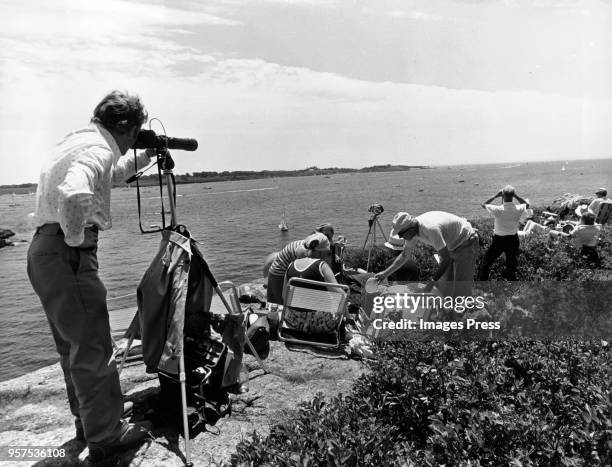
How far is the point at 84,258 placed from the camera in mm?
3039

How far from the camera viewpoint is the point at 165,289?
3.73m

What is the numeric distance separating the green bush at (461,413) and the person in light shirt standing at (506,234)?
438 centimetres

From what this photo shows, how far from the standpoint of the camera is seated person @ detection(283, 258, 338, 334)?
5.98 m

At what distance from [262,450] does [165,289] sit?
168 centimetres

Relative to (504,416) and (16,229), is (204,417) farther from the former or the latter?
(16,229)

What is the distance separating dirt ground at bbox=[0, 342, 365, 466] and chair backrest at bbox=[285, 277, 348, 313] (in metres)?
0.68

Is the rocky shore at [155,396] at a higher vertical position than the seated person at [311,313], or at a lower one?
lower

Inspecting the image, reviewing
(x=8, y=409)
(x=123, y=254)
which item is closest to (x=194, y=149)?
(x=8, y=409)

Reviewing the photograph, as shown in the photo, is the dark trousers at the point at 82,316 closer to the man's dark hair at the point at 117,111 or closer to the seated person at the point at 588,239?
the man's dark hair at the point at 117,111

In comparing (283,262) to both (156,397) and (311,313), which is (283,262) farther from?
(156,397)

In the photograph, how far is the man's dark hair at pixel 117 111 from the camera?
3232 millimetres

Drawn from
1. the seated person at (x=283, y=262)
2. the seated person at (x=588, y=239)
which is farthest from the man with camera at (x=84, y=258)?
the seated person at (x=588, y=239)

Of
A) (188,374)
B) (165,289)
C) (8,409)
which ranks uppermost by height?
(165,289)

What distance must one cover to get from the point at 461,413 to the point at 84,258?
9.05ft
